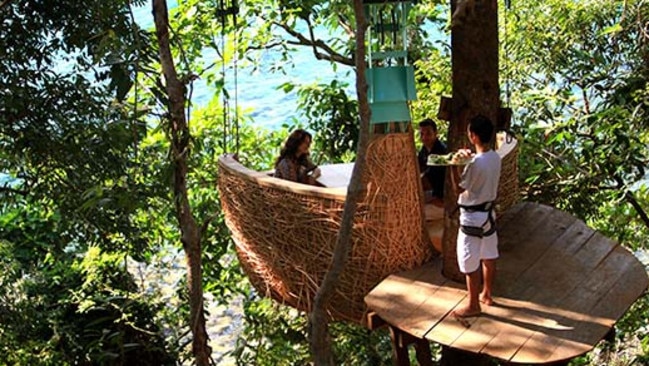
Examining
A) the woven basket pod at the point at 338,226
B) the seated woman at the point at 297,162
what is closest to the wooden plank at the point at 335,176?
the seated woman at the point at 297,162

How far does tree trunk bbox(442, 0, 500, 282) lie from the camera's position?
3.81 m

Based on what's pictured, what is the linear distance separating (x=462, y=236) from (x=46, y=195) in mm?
2189

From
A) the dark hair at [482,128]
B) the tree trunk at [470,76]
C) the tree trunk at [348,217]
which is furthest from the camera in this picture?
the tree trunk at [470,76]

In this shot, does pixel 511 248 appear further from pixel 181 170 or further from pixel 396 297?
pixel 181 170

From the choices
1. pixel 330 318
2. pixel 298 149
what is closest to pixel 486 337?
pixel 330 318

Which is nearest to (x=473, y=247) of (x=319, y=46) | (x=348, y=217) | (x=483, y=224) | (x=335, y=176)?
(x=483, y=224)

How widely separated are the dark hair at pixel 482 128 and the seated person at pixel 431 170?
3.64 ft

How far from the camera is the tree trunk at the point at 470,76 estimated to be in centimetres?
381

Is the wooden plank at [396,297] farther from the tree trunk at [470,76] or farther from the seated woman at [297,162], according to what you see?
the seated woman at [297,162]

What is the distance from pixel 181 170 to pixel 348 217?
74 cm

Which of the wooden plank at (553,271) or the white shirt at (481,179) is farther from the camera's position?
the wooden plank at (553,271)

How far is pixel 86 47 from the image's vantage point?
424 cm

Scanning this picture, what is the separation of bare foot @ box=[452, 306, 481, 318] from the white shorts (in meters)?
0.16

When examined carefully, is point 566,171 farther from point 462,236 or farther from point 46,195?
point 46,195
